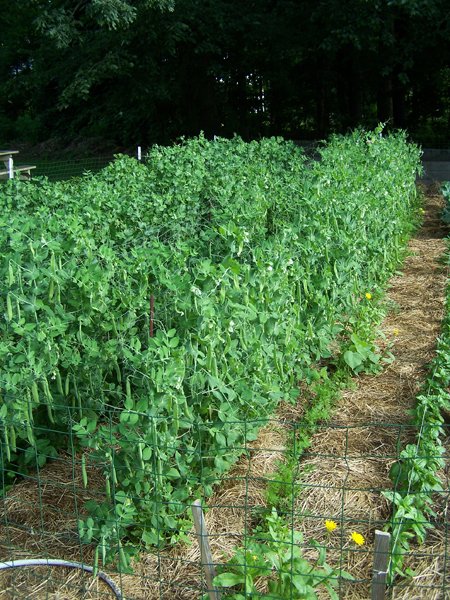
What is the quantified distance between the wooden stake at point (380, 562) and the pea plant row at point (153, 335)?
0.66m

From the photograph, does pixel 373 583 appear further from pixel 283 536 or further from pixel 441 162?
pixel 441 162

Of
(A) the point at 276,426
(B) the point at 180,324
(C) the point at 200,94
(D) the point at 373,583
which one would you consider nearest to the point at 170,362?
(B) the point at 180,324

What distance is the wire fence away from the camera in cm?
305

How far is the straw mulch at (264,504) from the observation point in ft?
10.6

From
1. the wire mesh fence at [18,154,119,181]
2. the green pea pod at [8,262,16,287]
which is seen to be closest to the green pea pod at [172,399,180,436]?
the green pea pod at [8,262,16,287]

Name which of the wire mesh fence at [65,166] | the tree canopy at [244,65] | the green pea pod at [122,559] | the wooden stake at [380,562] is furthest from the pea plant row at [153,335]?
the wire mesh fence at [65,166]

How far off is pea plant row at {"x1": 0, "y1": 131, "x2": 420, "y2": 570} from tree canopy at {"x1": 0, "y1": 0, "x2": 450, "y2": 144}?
10098mm

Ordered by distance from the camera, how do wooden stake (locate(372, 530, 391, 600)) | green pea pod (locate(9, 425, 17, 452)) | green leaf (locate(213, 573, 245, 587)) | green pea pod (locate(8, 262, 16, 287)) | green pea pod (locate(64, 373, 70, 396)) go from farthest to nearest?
1. green pea pod (locate(64, 373, 70, 396))
2. green pea pod (locate(8, 262, 16, 287))
3. green pea pod (locate(9, 425, 17, 452))
4. green leaf (locate(213, 573, 245, 587))
5. wooden stake (locate(372, 530, 391, 600))

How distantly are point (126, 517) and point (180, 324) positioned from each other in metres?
1.03

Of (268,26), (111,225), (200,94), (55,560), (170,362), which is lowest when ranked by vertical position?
(55,560)

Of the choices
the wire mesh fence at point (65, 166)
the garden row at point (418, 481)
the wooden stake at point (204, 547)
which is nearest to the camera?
the wooden stake at point (204, 547)

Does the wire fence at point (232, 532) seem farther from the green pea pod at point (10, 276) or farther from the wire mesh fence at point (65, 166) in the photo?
the wire mesh fence at point (65, 166)

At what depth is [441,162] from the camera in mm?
16688

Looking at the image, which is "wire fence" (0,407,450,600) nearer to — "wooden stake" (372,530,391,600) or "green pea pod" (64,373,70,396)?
"wooden stake" (372,530,391,600)
